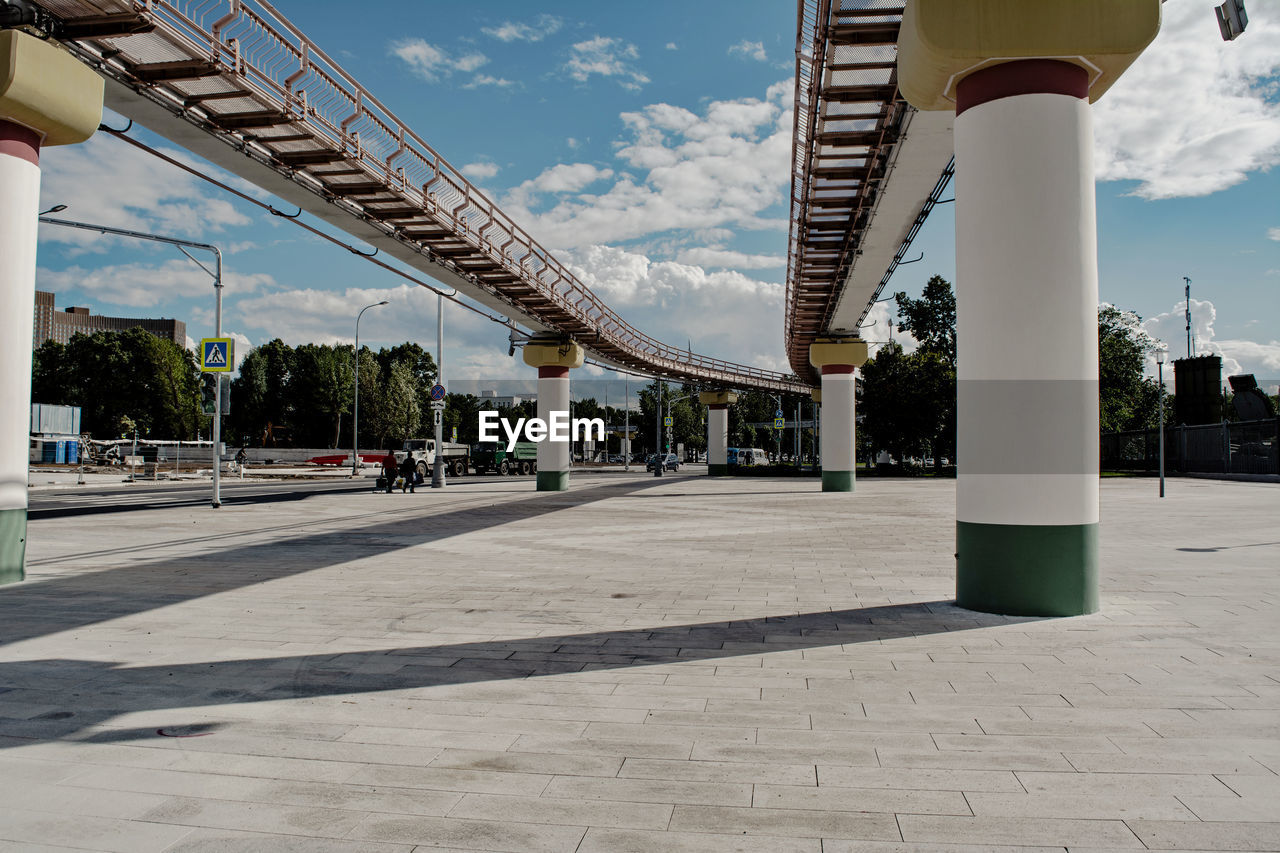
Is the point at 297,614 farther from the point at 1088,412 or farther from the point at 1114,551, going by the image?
the point at 1114,551

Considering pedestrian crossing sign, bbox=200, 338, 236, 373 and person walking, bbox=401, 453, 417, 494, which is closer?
pedestrian crossing sign, bbox=200, 338, 236, 373

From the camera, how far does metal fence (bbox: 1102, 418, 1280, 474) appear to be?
109ft

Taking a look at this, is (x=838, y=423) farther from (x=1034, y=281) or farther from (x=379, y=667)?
(x=379, y=667)

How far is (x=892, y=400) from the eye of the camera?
147 ft

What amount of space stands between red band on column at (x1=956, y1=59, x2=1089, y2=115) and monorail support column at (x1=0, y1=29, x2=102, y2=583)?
951cm

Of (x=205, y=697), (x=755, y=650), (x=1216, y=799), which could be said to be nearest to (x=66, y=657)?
(x=205, y=697)

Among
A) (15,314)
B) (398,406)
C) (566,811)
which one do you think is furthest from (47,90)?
(398,406)

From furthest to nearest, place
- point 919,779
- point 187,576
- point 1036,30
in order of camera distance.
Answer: point 187,576 → point 1036,30 → point 919,779

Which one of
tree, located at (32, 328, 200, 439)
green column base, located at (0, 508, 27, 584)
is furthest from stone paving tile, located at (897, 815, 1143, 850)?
tree, located at (32, 328, 200, 439)

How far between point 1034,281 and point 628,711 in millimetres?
5181

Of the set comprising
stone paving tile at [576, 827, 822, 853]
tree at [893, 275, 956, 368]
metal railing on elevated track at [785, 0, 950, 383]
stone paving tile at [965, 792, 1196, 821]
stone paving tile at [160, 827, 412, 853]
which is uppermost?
tree at [893, 275, 956, 368]

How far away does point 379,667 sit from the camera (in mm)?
5746

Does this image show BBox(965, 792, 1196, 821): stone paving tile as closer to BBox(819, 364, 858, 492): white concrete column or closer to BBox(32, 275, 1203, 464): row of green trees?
BBox(819, 364, 858, 492): white concrete column

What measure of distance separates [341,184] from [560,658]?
1127 centimetres
